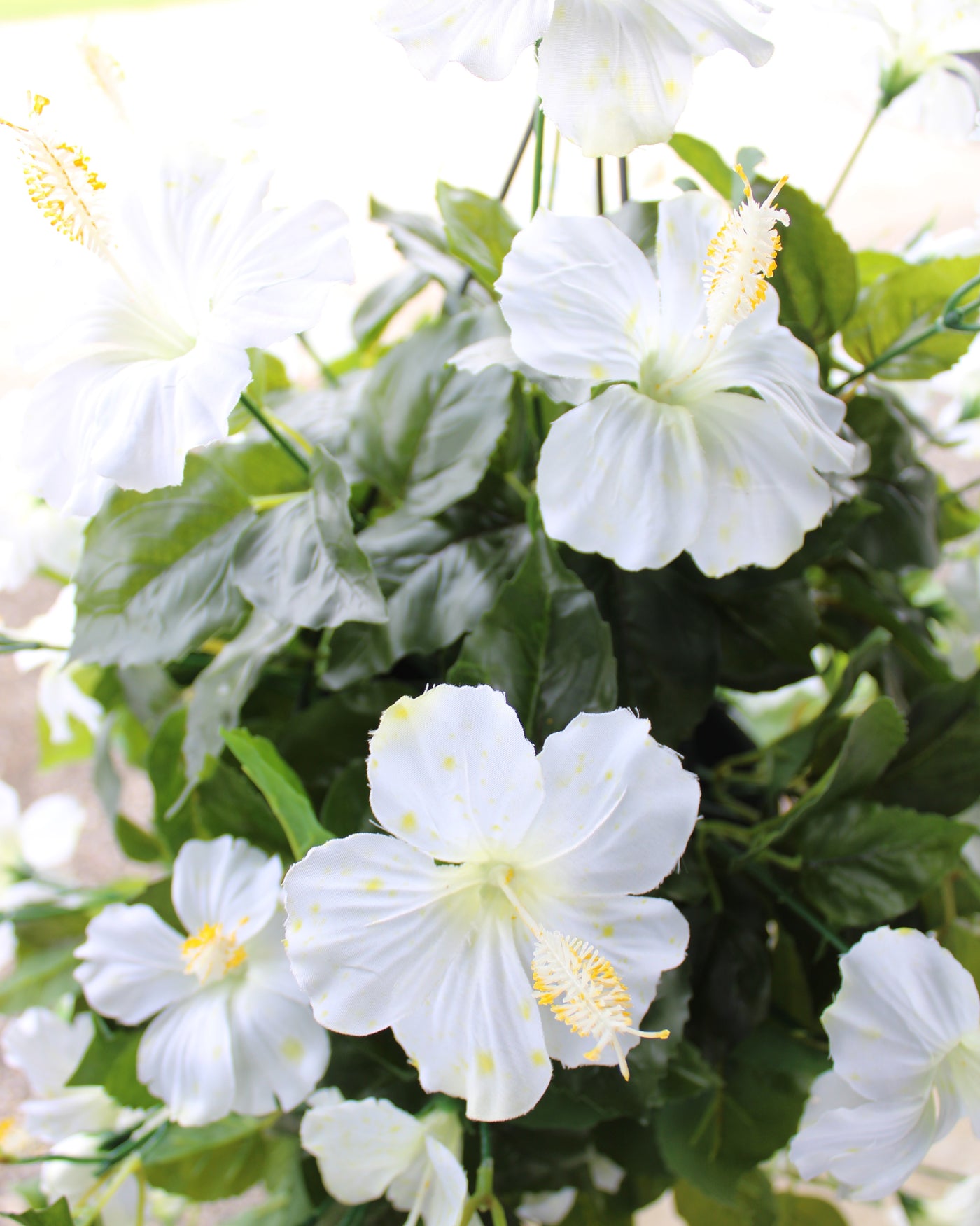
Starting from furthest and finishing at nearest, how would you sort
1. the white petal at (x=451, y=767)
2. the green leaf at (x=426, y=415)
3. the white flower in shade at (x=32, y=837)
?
the white flower in shade at (x=32, y=837) → the green leaf at (x=426, y=415) → the white petal at (x=451, y=767)

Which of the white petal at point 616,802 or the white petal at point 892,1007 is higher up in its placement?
the white petal at point 616,802

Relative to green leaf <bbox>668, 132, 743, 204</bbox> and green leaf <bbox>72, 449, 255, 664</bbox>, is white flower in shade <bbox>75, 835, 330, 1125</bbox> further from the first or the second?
green leaf <bbox>668, 132, 743, 204</bbox>

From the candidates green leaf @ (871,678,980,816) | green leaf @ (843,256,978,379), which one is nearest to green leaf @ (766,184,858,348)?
green leaf @ (843,256,978,379)

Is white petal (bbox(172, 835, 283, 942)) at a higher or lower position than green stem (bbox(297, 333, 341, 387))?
lower

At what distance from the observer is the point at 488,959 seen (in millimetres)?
223

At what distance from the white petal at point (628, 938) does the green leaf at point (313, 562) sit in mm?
84

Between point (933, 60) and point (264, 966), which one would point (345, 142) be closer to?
point (933, 60)

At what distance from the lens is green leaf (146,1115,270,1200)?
1.13ft

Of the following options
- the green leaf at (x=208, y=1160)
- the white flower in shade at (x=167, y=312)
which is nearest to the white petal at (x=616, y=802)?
the white flower in shade at (x=167, y=312)

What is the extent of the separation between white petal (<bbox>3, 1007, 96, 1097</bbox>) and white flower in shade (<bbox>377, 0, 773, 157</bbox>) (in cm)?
33

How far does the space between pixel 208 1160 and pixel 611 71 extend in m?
0.37

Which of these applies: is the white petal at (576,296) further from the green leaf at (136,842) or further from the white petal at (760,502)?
the green leaf at (136,842)

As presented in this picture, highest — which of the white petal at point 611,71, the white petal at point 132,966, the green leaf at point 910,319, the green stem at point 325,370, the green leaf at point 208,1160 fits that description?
the white petal at point 611,71

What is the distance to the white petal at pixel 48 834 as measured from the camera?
45 cm
